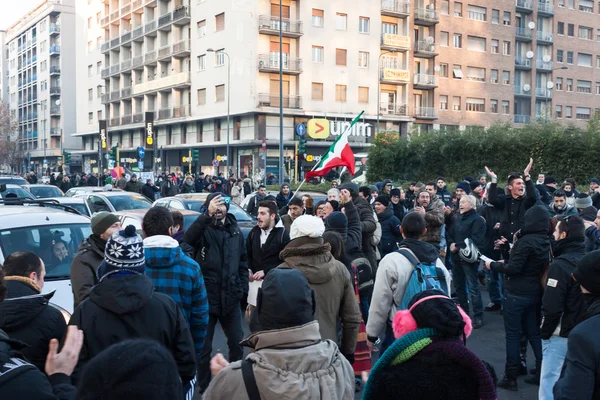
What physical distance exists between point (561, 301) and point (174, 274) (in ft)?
9.52

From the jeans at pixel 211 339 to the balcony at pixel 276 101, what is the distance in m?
38.4

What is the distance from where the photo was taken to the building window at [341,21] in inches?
1787

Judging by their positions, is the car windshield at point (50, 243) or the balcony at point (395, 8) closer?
the car windshield at point (50, 243)

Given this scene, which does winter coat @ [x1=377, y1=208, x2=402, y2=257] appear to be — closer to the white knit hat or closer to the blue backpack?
the blue backpack

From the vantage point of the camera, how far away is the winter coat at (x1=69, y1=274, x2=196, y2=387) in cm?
295

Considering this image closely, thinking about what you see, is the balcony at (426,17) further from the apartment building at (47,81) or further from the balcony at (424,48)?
the apartment building at (47,81)

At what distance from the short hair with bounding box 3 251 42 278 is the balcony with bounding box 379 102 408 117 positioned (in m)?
45.9

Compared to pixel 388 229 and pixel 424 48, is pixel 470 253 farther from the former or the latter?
pixel 424 48

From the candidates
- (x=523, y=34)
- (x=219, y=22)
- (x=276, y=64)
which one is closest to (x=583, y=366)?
(x=276, y=64)

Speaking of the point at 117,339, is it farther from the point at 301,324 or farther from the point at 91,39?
the point at 91,39

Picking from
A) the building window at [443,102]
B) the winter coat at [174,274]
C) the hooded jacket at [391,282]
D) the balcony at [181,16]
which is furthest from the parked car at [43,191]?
the building window at [443,102]

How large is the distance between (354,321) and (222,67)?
137 feet

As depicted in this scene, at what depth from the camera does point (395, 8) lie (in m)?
48.0

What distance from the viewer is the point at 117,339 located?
2971 millimetres
